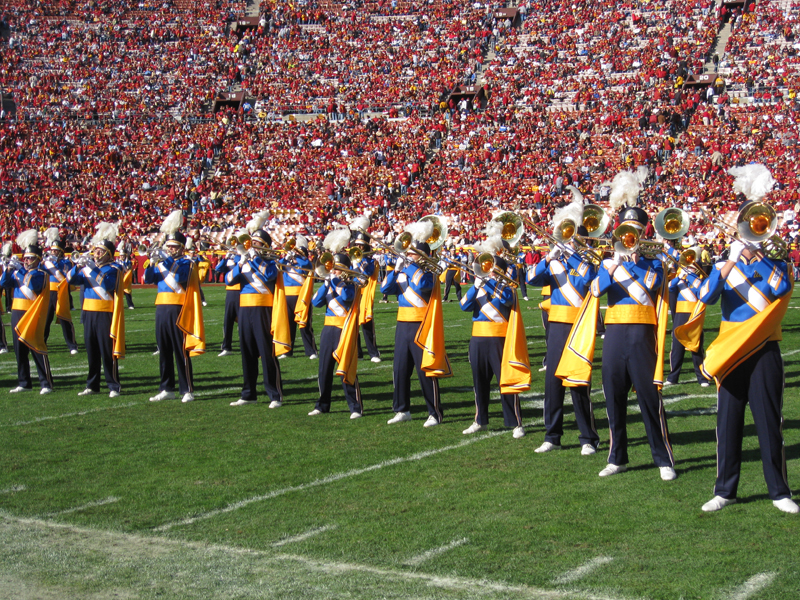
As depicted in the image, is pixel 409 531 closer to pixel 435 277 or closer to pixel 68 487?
pixel 68 487

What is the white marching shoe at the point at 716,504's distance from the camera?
5242mm

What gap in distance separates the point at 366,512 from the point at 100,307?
228 inches

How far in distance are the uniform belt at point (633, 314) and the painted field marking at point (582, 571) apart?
206 cm

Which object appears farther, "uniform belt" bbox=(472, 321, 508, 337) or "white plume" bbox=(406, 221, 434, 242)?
"white plume" bbox=(406, 221, 434, 242)

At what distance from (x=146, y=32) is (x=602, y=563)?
161 ft

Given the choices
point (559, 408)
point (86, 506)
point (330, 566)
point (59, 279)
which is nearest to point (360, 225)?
point (559, 408)

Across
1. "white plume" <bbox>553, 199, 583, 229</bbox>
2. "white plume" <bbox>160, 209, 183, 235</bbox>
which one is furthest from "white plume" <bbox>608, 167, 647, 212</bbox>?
"white plume" <bbox>160, 209, 183, 235</bbox>

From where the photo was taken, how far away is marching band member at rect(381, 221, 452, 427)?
817 centimetres

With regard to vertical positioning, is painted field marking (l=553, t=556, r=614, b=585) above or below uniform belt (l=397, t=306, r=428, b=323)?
below

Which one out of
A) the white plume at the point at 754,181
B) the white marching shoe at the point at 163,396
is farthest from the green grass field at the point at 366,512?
the white plume at the point at 754,181

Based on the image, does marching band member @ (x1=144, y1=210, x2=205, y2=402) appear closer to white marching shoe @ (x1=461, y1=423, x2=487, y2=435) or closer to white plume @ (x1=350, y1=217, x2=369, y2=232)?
white plume @ (x1=350, y1=217, x2=369, y2=232)

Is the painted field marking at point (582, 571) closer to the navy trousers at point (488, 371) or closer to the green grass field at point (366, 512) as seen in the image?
the green grass field at point (366, 512)

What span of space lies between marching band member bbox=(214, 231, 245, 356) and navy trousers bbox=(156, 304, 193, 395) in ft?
2.50

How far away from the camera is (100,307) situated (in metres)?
10.1
